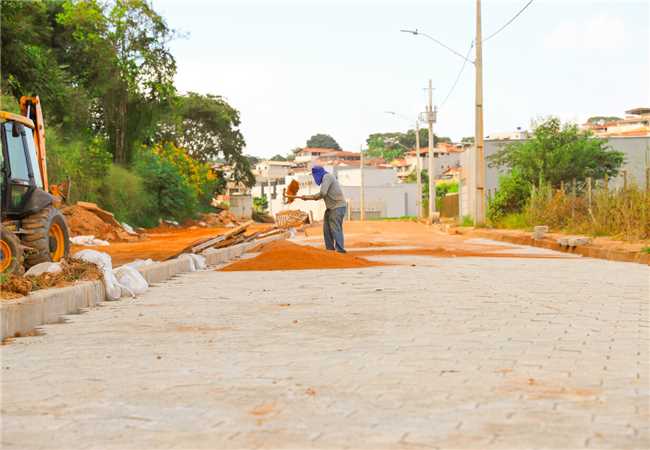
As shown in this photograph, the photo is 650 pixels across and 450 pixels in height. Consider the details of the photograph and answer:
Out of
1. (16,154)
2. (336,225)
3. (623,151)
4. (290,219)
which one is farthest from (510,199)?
(16,154)

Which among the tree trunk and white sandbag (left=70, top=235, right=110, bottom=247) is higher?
the tree trunk

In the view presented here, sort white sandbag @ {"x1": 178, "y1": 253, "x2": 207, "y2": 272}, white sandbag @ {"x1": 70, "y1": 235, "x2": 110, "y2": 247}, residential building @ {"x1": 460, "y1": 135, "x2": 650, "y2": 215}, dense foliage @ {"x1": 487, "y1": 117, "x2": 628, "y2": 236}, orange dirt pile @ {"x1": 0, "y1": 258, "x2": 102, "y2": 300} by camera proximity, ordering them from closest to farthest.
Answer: orange dirt pile @ {"x1": 0, "y1": 258, "x2": 102, "y2": 300} → white sandbag @ {"x1": 178, "y1": 253, "x2": 207, "y2": 272} → dense foliage @ {"x1": 487, "y1": 117, "x2": 628, "y2": 236} → white sandbag @ {"x1": 70, "y1": 235, "x2": 110, "y2": 247} → residential building @ {"x1": 460, "y1": 135, "x2": 650, "y2": 215}

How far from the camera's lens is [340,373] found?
20.4ft

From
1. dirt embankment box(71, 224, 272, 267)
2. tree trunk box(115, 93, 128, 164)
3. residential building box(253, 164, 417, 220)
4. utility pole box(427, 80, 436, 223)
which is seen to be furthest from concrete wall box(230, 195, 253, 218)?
tree trunk box(115, 93, 128, 164)

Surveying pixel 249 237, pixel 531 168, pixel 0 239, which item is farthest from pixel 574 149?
pixel 0 239

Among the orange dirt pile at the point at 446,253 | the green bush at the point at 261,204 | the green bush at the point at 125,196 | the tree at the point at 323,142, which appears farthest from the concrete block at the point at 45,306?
the tree at the point at 323,142

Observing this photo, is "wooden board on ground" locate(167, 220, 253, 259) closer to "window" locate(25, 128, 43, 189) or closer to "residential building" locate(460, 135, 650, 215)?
"window" locate(25, 128, 43, 189)

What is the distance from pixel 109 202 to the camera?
140 ft

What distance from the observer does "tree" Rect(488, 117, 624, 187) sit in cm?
4425

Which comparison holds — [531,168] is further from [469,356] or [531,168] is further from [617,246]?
[469,356]

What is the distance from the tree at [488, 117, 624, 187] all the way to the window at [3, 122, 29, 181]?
3034 centimetres

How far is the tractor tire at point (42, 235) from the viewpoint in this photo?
46.8 feet

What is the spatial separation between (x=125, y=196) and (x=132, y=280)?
105ft

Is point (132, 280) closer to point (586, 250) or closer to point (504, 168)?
point (586, 250)
